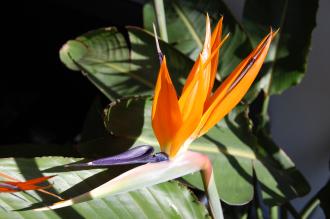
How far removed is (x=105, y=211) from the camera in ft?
2.05

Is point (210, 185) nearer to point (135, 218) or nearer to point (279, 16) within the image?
point (135, 218)

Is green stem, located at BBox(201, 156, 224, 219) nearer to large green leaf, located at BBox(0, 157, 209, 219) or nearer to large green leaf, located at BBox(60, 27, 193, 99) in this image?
large green leaf, located at BBox(0, 157, 209, 219)

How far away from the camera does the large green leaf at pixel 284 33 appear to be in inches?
36.2

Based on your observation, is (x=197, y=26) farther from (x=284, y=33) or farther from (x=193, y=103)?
(x=193, y=103)

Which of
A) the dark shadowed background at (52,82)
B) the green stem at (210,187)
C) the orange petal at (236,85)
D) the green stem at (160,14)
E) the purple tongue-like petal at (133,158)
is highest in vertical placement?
the dark shadowed background at (52,82)

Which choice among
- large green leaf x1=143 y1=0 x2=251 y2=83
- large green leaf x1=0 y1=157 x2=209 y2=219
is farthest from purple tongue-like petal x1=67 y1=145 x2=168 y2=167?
large green leaf x1=143 y1=0 x2=251 y2=83

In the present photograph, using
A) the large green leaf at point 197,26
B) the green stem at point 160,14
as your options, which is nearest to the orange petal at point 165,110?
the green stem at point 160,14

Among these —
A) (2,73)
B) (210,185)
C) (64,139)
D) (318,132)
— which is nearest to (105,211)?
(210,185)

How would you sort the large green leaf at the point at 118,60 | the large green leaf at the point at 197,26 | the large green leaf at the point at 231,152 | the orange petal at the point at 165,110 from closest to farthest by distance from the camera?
the orange petal at the point at 165,110
the large green leaf at the point at 231,152
the large green leaf at the point at 118,60
the large green leaf at the point at 197,26

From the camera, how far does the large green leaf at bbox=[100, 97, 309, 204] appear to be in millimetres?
711

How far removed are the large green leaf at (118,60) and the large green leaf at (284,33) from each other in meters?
0.21

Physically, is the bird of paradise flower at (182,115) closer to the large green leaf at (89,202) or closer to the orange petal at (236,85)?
the orange petal at (236,85)

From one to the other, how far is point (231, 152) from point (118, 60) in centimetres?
26

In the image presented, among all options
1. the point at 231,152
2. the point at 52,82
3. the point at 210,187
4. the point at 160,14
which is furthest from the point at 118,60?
the point at 52,82
